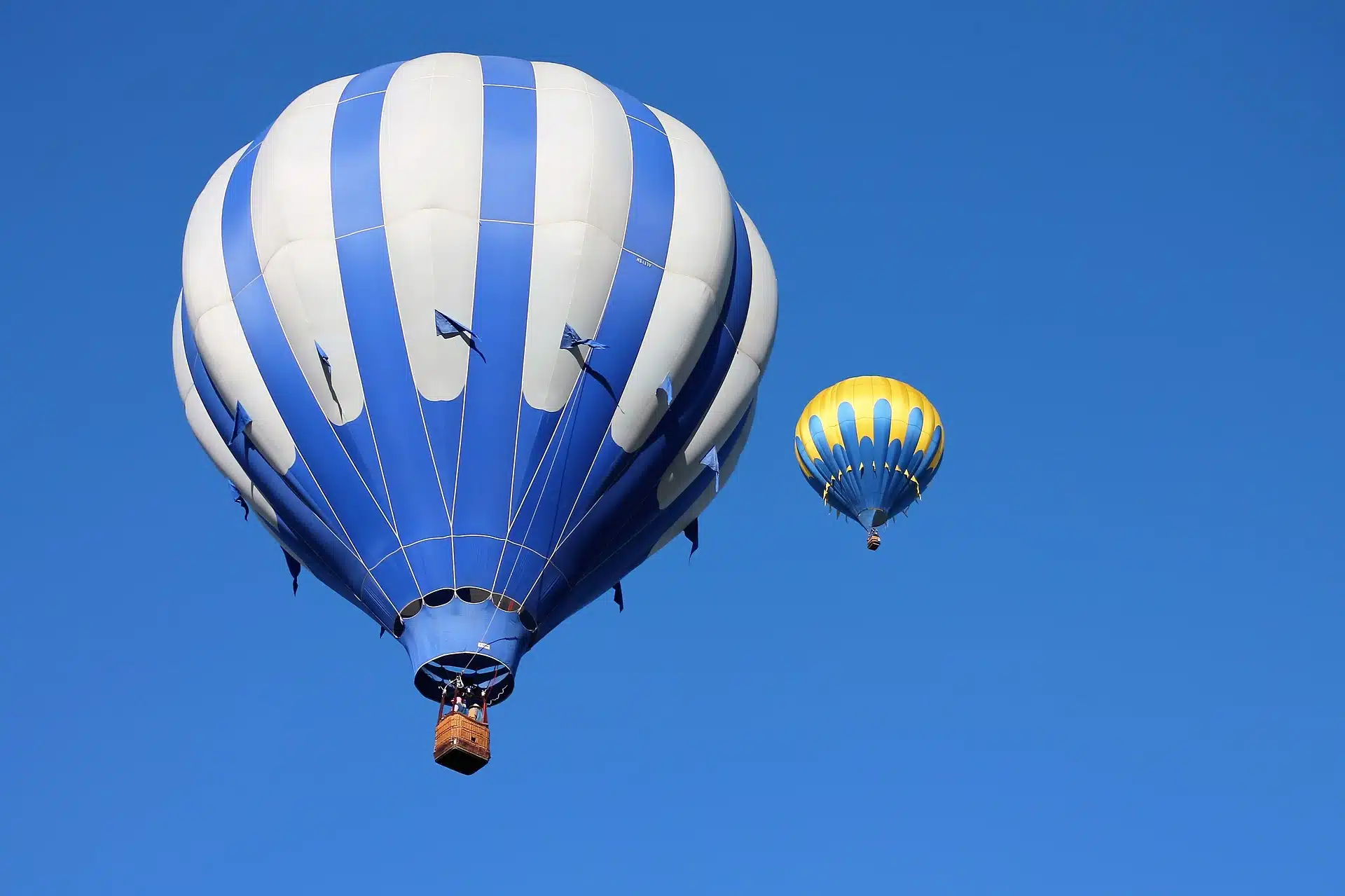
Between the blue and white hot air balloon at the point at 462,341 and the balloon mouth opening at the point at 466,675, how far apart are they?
3 centimetres

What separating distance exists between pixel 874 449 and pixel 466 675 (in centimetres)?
1362

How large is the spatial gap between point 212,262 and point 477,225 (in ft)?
9.08

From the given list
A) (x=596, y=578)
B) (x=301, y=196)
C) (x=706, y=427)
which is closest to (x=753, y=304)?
(x=706, y=427)

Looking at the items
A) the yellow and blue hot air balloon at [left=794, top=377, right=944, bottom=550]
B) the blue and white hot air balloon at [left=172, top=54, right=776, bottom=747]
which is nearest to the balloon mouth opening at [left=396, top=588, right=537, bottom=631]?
the blue and white hot air balloon at [left=172, top=54, right=776, bottom=747]

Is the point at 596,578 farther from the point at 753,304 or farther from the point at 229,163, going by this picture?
the point at 229,163

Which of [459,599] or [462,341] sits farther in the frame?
[462,341]

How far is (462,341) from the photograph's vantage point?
20500 mm

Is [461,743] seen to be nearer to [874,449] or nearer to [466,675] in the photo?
[466,675]

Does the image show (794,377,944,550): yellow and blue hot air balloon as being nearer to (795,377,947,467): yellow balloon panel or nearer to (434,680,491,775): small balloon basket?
(795,377,947,467): yellow balloon panel

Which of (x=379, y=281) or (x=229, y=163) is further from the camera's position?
(x=229, y=163)

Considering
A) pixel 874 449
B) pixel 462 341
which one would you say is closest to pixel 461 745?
pixel 462 341

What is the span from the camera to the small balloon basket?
1986 cm

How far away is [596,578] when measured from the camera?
2195 centimetres

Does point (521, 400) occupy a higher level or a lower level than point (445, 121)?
lower
